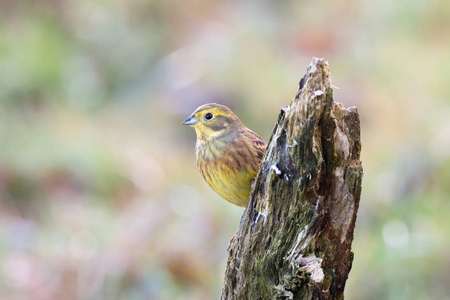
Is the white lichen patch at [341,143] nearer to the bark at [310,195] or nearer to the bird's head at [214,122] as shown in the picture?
the bark at [310,195]

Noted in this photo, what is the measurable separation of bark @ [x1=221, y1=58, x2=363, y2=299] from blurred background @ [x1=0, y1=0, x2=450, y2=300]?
3230 millimetres

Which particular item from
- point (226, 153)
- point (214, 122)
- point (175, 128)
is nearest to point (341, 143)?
point (226, 153)

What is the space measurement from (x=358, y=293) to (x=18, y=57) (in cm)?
774

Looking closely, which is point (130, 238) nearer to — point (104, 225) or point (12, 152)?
point (104, 225)

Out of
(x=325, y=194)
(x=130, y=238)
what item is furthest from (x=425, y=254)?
(x=325, y=194)

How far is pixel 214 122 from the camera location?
16.6 feet

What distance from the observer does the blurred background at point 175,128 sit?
773 cm

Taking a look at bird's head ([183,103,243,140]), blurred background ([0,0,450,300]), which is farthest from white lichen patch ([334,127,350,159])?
blurred background ([0,0,450,300])

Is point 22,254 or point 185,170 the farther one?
point 185,170

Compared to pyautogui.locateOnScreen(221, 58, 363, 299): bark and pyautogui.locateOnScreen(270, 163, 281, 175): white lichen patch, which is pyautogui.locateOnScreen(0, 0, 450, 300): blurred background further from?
pyautogui.locateOnScreen(270, 163, 281, 175): white lichen patch

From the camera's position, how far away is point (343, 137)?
3.54 metres

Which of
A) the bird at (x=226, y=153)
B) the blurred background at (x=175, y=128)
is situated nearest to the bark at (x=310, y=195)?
the bird at (x=226, y=153)

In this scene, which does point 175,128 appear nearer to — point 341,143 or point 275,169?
point 275,169

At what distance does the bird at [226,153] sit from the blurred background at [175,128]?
2518 mm
